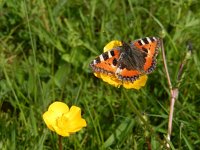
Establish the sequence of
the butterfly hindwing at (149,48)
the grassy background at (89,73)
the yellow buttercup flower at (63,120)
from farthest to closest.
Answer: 1. the grassy background at (89,73)
2. the butterfly hindwing at (149,48)
3. the yellow buttercup flower at (63,120)

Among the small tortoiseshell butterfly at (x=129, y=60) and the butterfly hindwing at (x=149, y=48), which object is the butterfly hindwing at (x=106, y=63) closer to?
the small tortoiseshell butterfly at (x=129, y=60)

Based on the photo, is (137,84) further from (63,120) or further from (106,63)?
(63,120)

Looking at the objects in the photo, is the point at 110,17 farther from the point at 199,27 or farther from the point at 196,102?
the point at 196,102

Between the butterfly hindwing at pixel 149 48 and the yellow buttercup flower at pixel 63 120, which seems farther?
the butterfly hindwing at pixel 149 48

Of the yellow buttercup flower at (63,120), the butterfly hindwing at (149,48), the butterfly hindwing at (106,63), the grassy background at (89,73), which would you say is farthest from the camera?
the grassy background at (89,73)

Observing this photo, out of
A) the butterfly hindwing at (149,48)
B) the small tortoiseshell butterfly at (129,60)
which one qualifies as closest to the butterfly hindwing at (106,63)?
the small tortoiseshell butterfly at (129,60)

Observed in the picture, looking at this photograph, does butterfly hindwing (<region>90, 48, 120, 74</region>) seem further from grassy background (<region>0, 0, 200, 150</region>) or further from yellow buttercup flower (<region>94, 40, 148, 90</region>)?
grassy background (<region>0, 0, 200, 150</region>)

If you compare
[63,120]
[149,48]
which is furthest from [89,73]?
[63,120]
